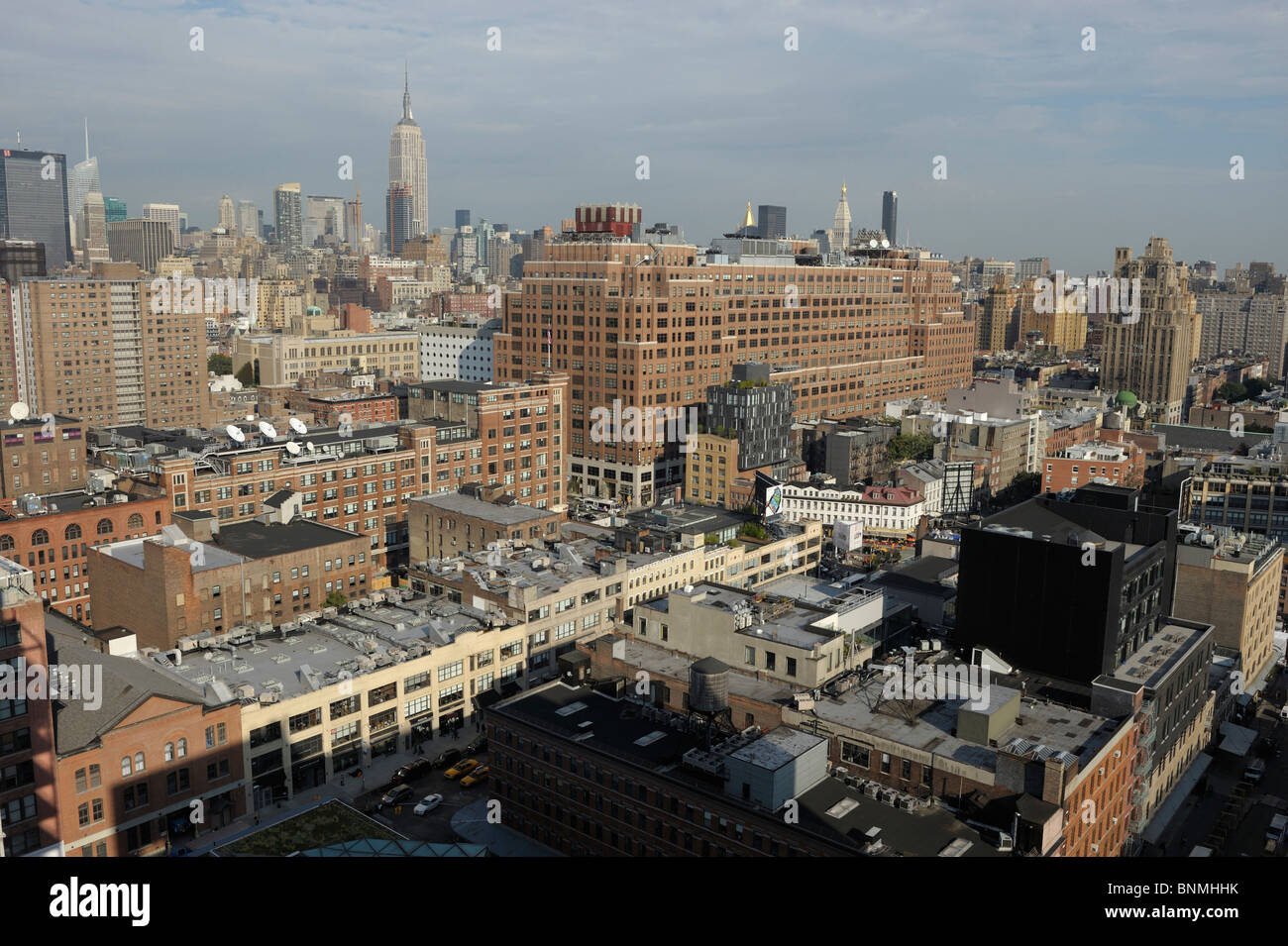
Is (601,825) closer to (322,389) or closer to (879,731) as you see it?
(879,731)

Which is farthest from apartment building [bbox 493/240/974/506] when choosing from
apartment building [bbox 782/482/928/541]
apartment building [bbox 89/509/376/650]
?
apartment building [bbox 89/509/376/650]

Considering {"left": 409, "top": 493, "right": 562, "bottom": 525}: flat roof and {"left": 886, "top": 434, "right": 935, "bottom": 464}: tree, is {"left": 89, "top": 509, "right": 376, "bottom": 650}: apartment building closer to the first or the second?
{"left": 409, "top": 493, "right": 562, "bottom": 525}: flat roof

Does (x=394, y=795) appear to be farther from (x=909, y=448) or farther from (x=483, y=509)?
(x=909, y=448)

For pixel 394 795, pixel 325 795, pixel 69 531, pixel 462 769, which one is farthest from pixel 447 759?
pixel 69 531

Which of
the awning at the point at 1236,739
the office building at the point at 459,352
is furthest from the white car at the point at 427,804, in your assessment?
the office building at the point at 459,352
